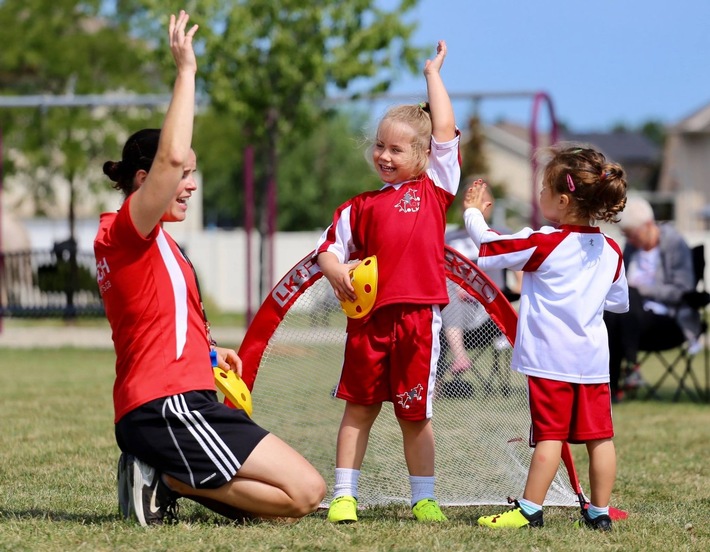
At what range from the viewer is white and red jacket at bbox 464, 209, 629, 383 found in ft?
14.2

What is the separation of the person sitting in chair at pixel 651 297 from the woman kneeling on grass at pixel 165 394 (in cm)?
529

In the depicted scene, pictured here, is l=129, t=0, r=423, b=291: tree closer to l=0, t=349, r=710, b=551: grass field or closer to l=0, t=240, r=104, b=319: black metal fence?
l=0, t=240, r=104, b=319: black metal fence

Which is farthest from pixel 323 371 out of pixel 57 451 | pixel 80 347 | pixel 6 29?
pixel 6 29

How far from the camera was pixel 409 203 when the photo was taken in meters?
4.51

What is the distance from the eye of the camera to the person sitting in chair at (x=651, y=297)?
9.05 metres

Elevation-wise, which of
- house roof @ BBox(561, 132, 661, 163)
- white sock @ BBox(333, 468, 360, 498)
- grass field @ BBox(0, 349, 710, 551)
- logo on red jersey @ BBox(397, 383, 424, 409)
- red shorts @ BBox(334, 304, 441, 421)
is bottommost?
grass field @ BBox(0, 349, 710, 551)

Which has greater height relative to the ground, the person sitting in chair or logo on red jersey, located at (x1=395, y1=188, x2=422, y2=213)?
logo on red jersey, located at (x1=395, y1=188, x2=422, y2=213)

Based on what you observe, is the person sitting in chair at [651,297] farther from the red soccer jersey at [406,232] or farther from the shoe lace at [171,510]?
the shoe lace at [171,510]

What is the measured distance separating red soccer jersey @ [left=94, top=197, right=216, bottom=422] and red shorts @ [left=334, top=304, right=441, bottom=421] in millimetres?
639

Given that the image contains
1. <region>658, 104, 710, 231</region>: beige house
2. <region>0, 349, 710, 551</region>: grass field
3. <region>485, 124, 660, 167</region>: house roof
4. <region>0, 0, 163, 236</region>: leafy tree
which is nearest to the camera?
<region>0, 349, 710, 551</region>: grass field

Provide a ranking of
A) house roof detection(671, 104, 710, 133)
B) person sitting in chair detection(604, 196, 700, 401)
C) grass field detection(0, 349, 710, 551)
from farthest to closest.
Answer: house roof detection(671, 104, 710, 133), person sitting in chair detection(604, 196, 700, 401), grass field detection(0, 349, 710, 551)

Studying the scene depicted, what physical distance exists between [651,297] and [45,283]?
8904 mm

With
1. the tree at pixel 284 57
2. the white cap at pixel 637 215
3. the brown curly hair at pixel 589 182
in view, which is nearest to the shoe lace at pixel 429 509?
the brown curly hair at pixel 589 182

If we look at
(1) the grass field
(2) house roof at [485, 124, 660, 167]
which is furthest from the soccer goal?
(2) house roof at [485, 124, 660, 167]
